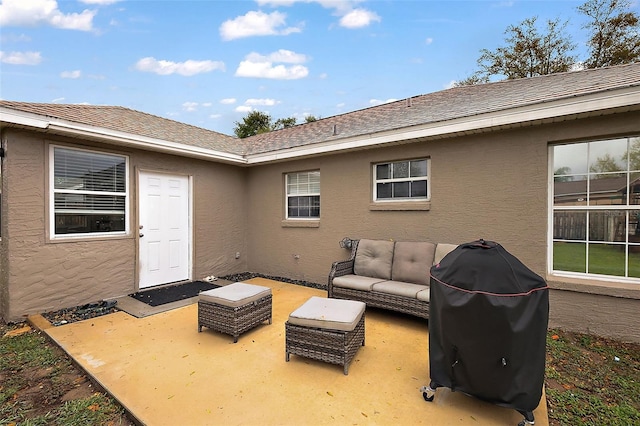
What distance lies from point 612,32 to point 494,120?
53.3 feet

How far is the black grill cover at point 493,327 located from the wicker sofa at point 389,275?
176cm

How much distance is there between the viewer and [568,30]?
46.6 feet

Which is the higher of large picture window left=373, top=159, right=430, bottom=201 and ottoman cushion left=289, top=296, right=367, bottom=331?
large picture window left=373, top=159, right=430, bottom=201

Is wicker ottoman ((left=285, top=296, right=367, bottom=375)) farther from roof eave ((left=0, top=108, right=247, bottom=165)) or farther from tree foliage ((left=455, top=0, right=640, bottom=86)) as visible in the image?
tree foliage ((left=455, top=0, right=640, bottom=86))

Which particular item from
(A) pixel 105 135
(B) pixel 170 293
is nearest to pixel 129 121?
(A) pixel 105 135

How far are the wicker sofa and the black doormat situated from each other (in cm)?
300

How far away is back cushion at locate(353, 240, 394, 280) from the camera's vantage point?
16.4 feet

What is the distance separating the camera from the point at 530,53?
15219mm

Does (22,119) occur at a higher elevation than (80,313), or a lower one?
higher

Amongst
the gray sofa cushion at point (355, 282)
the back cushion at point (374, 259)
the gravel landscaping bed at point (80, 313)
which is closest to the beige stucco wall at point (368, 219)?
the gravel landscaping bed at point (80, 313)

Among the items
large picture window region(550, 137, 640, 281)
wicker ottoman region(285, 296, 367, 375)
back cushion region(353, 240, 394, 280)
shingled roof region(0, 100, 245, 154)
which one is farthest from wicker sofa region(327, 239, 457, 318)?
shingled roof region(0, 100, 245, 154)

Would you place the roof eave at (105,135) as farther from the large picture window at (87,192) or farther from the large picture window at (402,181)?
the large picture window at (402,181)

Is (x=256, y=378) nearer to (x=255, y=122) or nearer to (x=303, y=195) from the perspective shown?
(x=303, y=195)

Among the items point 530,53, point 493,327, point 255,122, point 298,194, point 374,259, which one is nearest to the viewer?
point 493,327
